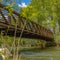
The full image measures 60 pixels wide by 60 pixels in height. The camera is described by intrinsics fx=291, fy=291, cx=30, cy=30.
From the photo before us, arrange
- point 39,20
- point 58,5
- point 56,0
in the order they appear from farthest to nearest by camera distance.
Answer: point 39,20 < point 58,5 < point 56,0

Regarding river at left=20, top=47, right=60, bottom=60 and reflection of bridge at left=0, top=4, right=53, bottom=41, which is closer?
reflection of bridge at left=0, top=4, right=53, bottom=41

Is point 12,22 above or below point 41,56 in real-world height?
above

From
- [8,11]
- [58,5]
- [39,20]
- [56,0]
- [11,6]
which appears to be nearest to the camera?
[11,6]

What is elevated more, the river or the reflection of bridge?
the reflection of bridge

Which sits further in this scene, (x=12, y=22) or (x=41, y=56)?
(x=41, y=56)

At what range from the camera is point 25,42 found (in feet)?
188

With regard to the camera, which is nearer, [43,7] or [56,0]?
[56,0]

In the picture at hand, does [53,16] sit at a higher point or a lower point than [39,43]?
higher

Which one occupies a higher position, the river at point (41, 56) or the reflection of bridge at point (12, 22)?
the reflection of bridge at point (12, 22)

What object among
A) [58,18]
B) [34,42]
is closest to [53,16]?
[58,18]

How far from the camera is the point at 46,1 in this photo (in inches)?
1956

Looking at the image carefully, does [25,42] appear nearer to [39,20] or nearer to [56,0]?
[39,20]

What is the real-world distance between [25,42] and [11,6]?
48510mm

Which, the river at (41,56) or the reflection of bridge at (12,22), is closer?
the reflection of bridge at (12,22)
